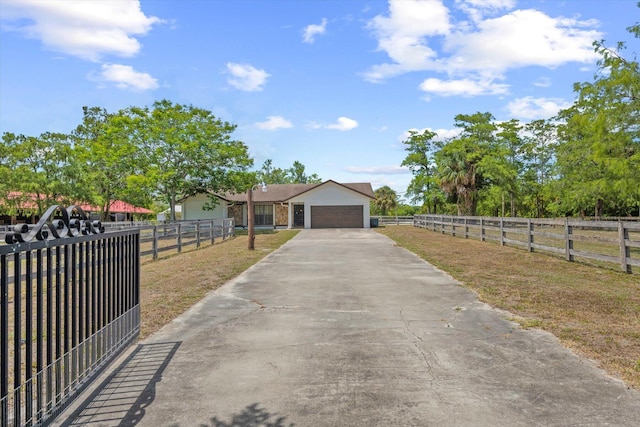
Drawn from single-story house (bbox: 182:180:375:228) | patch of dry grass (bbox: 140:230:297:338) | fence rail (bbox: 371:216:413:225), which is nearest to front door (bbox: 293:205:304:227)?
single-story house (bbox: 182:180:375:228)

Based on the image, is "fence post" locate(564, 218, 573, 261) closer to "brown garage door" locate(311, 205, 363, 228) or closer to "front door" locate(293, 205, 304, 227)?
"brown garage door" locate(311, 205, 363, 228)

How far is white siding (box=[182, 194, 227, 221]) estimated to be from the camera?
1608 inches

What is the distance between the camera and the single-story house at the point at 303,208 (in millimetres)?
39250

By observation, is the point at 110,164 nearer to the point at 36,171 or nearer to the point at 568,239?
the point at 36,171

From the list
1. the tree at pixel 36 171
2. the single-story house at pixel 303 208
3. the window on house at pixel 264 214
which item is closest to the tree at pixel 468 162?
the single-story house at pixel 303 208

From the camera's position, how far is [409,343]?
502 cm

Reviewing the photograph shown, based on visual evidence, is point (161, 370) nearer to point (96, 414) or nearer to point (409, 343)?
point (96, 414)

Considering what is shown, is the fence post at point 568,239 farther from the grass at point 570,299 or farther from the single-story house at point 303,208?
the single-story house at point 303,208

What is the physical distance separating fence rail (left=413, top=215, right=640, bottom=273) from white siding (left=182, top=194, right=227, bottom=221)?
2224cm

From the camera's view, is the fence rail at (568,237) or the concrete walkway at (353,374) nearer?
the concrete walkway at (353,374)

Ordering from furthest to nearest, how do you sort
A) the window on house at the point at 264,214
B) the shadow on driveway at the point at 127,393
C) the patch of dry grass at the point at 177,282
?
the window on house at the point at 264,214
the patch of dry grass at the point at 177,282
the shadow on driveway at the point at 127,393

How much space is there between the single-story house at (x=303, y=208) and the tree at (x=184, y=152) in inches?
222

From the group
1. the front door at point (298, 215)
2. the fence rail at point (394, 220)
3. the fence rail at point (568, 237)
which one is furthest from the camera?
the fence rail at point (394, 220)

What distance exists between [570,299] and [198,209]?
3751cm
